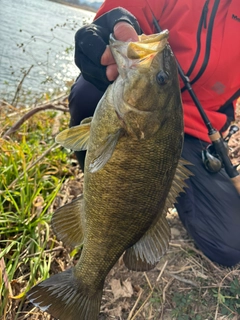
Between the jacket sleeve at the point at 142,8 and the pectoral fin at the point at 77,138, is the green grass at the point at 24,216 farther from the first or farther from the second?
the jacket sleeve at the point at 142,8

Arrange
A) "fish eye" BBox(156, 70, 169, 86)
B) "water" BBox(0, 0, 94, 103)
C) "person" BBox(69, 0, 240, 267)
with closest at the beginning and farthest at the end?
"fish eye" BBox(156, 70, 169, 86) < "person" BBox(69, 0, 240, 267) < "water" BBox(0, 0, 94, 103)

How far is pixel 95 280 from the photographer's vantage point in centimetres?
187

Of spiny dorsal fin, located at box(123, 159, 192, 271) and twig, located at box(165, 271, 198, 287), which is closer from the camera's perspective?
spiny dorsal fin, located at box(123, 159, 192, 271)

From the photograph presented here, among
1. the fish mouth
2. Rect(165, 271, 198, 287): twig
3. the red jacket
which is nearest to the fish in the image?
the fish mouth

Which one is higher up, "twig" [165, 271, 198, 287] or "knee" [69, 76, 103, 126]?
"knee" [69, 76, 103, 126]

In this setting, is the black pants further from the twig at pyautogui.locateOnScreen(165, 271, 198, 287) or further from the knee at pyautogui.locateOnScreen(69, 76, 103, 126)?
the twig at pyautogui.locateOnScreen(165, 271, 198, 287)

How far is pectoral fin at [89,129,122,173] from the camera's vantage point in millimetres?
1582

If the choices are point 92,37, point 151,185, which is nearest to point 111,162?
point 151,185

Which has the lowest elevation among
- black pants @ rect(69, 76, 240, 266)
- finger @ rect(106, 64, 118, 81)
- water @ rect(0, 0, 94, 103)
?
water @ rect(0, 0, 94, 103)

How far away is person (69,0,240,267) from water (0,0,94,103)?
2.59 meters

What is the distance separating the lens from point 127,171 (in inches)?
64.2

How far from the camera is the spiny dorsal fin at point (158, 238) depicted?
183 cm

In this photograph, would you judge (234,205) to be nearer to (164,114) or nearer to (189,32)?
(189,32)

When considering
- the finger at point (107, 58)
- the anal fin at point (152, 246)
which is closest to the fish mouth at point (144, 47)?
the finger at point (107, 58)
